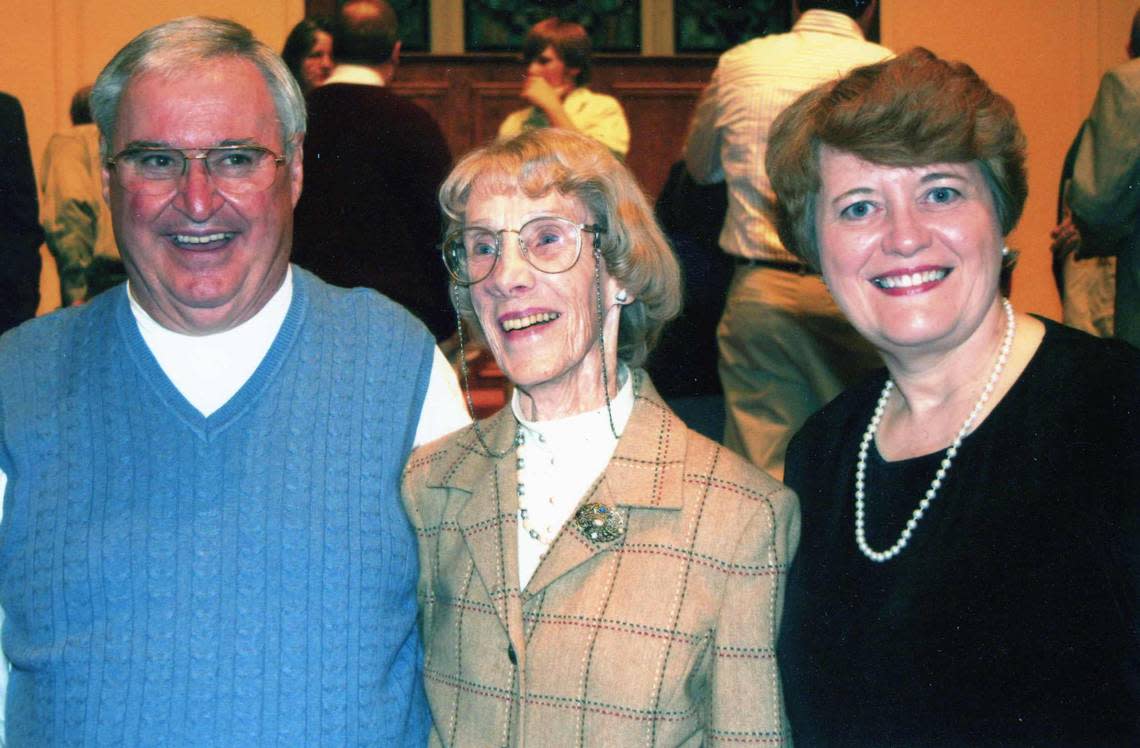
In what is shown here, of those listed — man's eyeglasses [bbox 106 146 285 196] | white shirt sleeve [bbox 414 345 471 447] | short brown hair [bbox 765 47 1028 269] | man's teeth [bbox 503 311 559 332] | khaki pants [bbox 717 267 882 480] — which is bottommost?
khaki pants [bbox 717 267 882 480]

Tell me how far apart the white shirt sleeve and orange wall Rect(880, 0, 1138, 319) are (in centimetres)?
598

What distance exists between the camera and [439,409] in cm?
229

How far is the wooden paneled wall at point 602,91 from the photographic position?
7.84 metres

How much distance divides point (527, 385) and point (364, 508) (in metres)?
0.34

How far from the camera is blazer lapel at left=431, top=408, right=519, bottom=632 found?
6.48ft

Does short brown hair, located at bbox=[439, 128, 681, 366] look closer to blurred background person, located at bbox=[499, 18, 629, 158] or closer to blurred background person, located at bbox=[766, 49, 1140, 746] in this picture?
blurred background person, located at bbox=[766, 49, 1140, 746]

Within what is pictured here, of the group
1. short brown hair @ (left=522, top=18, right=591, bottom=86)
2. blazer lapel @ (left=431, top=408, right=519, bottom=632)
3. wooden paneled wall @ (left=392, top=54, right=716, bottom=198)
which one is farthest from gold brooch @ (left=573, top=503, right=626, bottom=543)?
wooden paneled wall @ (left=392, top=54, right=716, bottom=198)

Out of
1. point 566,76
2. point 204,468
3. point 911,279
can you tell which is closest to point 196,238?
point 204,468

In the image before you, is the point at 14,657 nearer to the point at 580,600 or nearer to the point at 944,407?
the point at 580,600

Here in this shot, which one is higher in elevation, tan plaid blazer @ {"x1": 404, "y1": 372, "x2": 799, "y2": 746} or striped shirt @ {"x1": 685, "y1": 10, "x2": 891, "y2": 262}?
striped shirt @ {"x1": 685, "y1": 10, "x2": 891, "y2": 262}

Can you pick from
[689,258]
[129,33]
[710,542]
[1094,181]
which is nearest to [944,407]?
[710,542]

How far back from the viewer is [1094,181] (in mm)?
3576

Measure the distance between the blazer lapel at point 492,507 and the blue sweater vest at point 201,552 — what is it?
124mm

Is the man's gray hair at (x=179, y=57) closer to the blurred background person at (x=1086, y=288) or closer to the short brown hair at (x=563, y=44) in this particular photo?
the blurred background person at (x=1086, y=288)
